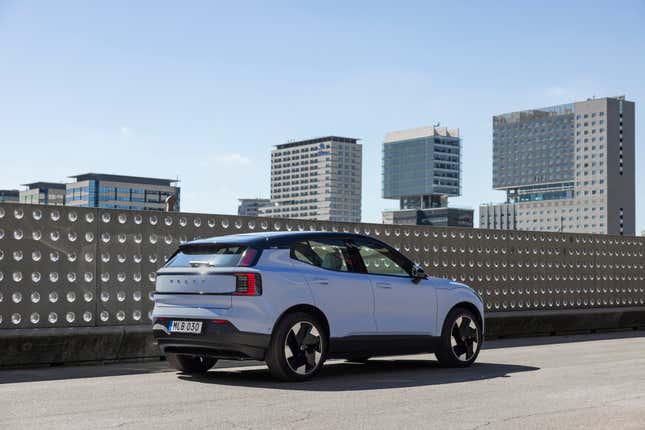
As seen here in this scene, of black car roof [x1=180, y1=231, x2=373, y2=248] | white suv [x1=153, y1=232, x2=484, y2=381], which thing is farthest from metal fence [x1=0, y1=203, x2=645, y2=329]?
black car roof [x1=180, y1=231, x2=373, y2=248]

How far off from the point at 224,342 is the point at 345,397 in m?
1.43

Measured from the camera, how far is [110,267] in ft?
40.4

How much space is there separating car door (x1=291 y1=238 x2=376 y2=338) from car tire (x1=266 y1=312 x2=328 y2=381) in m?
0.21

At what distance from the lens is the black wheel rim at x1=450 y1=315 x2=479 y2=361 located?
11297 millimetres

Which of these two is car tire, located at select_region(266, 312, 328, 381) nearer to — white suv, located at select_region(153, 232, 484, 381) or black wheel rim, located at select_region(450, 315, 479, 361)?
white suv, located at select_region(153, 232, 484, 381)

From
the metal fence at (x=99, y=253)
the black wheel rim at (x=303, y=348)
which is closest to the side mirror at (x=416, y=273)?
the black wheel rim at (x=303, y=348)

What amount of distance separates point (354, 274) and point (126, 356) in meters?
3.62

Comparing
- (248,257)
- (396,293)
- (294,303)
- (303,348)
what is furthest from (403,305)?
(248,257)

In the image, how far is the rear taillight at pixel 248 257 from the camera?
9.37 meters

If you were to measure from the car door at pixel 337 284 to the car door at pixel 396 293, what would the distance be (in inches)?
6.1

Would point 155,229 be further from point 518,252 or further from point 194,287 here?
point 518,252

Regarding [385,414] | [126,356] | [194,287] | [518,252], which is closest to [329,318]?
[194,287]

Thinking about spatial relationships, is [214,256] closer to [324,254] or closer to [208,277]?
[208,277]

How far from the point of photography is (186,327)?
31.2 ft
